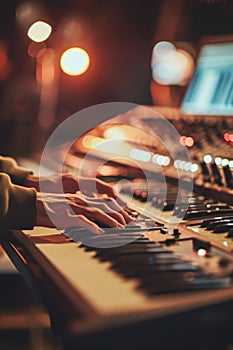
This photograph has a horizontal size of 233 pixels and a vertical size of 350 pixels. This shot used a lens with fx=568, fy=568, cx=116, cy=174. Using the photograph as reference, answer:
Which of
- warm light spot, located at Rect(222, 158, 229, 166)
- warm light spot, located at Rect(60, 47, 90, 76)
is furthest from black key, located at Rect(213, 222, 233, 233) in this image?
warm light spot, located at Rect(60, 47, 90, 76)

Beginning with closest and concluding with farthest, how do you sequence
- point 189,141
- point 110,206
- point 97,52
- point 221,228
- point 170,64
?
point 221,228 < point 110,206 < point 189,141 < point 170,64 < point 97,52

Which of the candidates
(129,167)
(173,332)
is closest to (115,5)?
(129,167)

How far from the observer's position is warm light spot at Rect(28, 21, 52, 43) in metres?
2.64

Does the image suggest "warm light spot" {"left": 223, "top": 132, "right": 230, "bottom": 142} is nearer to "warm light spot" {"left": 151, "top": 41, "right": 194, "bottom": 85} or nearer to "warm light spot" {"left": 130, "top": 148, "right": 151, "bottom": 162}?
"warm light spot" {"left": 130, "top": 148, "right": 151, "bottom": 162}

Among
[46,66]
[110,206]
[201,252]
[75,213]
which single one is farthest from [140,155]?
[46,66]

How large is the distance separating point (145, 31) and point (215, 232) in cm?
183

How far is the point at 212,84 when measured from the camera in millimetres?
1961

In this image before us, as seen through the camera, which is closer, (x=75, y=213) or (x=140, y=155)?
(x=75, y=213)

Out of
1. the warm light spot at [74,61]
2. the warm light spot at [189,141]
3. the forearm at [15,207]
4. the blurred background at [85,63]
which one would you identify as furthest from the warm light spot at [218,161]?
the warm light spot at [74,61]

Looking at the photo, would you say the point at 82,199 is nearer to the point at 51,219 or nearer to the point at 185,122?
the point at 51,219

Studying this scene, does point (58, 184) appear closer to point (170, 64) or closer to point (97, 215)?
point (97, 215)

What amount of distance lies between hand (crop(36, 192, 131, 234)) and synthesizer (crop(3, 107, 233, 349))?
27mm

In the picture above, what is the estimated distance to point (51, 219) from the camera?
121 cm

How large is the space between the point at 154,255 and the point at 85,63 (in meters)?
1.90
